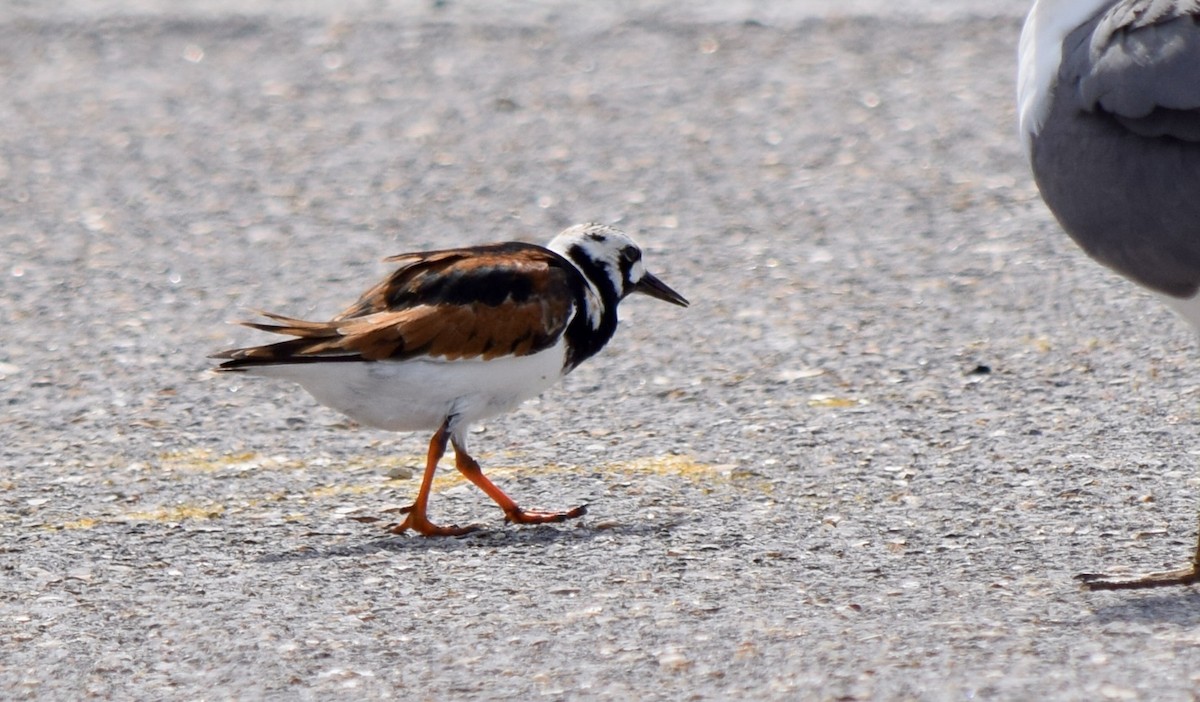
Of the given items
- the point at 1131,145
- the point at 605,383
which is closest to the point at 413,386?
the point at 605,383

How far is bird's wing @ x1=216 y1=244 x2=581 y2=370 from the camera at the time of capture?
596 cm

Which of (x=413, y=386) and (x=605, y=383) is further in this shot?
(x=605, y=383)

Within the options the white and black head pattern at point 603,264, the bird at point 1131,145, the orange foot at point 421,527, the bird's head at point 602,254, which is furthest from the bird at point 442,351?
the bird at point 1131,145

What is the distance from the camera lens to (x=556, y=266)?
6340 mm

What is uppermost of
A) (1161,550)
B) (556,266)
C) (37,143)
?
(556,266)

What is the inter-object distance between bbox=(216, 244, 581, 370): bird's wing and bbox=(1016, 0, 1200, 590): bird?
1.72 m

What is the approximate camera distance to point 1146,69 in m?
5.01

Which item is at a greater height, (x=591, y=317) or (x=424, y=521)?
(x=591, y=317)

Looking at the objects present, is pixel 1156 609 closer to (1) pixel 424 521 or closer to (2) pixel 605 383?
(1) pixel 424 521

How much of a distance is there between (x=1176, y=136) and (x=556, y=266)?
2204 mm

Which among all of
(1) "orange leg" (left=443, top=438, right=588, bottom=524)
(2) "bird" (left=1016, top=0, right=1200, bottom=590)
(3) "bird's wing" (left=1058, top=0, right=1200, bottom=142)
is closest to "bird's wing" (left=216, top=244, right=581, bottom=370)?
(1) "orange leg" (left=443, top=438, right=588, bottom=524)

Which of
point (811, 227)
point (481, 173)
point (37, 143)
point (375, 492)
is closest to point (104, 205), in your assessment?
point (37, 143)

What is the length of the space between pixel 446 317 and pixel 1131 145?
7.38 feet

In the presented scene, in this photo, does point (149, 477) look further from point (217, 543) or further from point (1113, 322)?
point (1113, 322)
